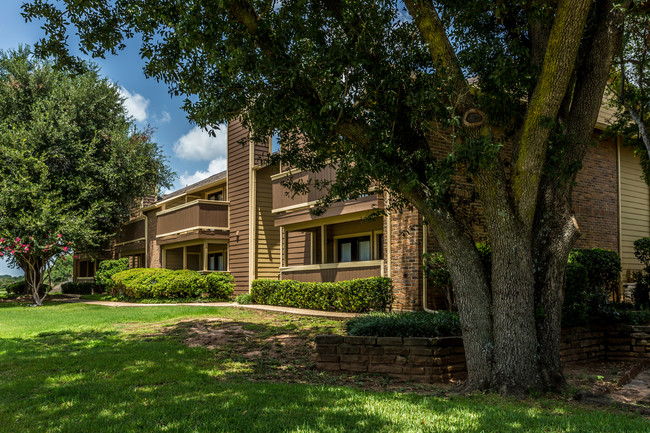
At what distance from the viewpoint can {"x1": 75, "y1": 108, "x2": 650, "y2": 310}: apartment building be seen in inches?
485

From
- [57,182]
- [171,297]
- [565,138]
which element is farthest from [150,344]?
[57,182]

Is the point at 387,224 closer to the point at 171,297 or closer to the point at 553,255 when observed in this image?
the point at 553,255

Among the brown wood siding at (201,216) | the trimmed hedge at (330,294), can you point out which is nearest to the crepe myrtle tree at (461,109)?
the trimmed hedge at (330,294)

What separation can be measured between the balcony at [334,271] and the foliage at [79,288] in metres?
19.0

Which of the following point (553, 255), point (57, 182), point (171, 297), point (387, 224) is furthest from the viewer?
point (57, 182)

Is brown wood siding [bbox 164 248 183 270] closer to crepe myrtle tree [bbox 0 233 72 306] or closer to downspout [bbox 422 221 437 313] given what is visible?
crepe myrtle tree [bbox 0 233 72 306]

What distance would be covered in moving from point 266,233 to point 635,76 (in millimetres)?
13260

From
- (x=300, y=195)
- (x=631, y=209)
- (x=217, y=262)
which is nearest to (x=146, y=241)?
(x=217, y=262)

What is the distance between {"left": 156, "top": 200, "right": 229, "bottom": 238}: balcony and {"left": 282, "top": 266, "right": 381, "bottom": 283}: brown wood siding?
536 centimetres

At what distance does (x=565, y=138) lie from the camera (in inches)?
247

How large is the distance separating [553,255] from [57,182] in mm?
21247

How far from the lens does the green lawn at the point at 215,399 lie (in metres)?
4.63

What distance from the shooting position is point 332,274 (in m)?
14.8

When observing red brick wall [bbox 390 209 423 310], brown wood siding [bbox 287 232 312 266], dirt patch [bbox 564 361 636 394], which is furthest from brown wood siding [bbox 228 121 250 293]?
dirt patch [bbox 564 361 636 394]
